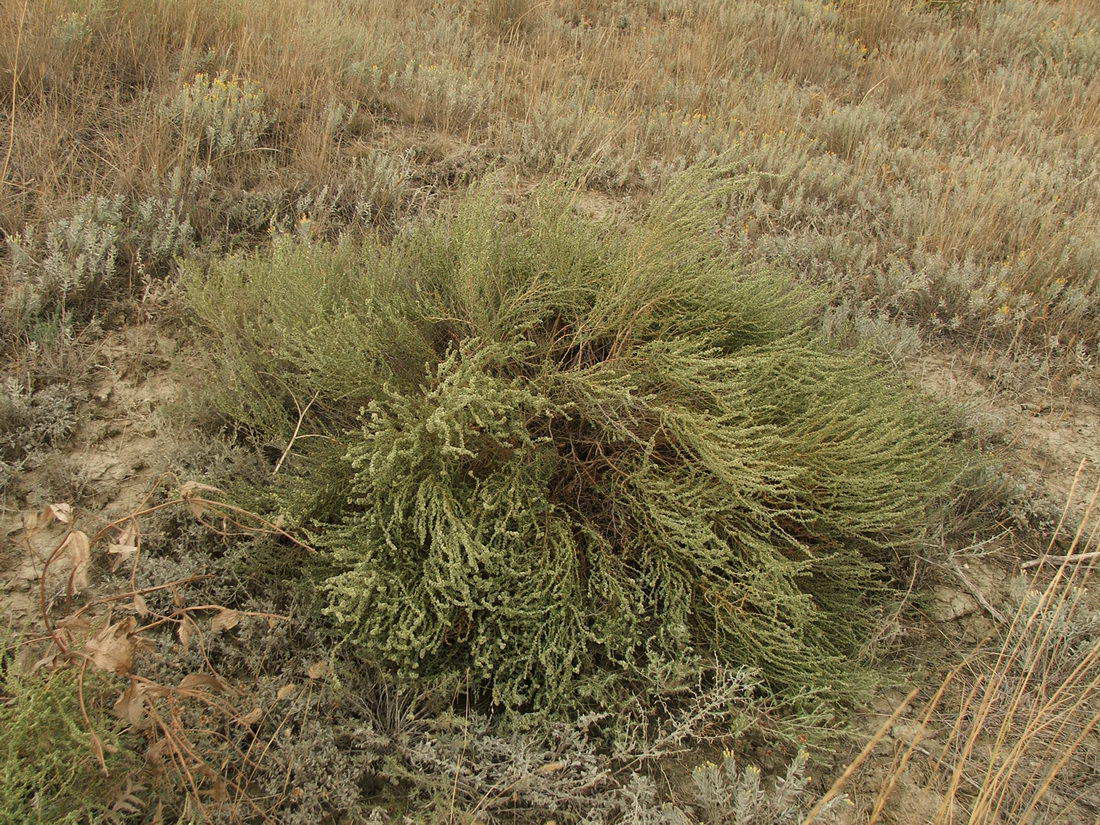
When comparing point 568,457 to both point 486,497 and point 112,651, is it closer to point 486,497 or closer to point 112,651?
point 486,497

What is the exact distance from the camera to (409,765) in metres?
2.27

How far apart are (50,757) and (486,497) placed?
1272mm

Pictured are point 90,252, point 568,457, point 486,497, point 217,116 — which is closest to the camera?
point 486,497

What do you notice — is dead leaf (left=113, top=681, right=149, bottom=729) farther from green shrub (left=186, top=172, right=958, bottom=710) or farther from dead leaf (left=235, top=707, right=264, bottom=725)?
green shrub (left=186, top=172, right=958, bottom=710)

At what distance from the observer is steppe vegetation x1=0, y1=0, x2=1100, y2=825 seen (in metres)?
2.18

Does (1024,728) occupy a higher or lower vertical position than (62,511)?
lower

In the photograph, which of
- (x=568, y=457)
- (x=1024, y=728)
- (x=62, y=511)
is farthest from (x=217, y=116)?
(x=1024, y=728)

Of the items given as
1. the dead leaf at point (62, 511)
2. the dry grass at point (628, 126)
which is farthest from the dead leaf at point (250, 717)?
the dry grass at point (628, 126)

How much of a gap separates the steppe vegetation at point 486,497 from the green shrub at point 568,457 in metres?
0.02

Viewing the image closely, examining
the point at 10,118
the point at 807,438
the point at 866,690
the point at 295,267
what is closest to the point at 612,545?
the point at 807,438

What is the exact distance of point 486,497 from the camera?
7.87 ft

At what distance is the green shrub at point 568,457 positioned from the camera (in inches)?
94.1

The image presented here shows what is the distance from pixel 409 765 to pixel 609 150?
394 cm

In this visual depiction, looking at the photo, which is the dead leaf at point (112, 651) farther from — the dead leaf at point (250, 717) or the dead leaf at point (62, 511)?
the dead leaf at point (250, 717)
